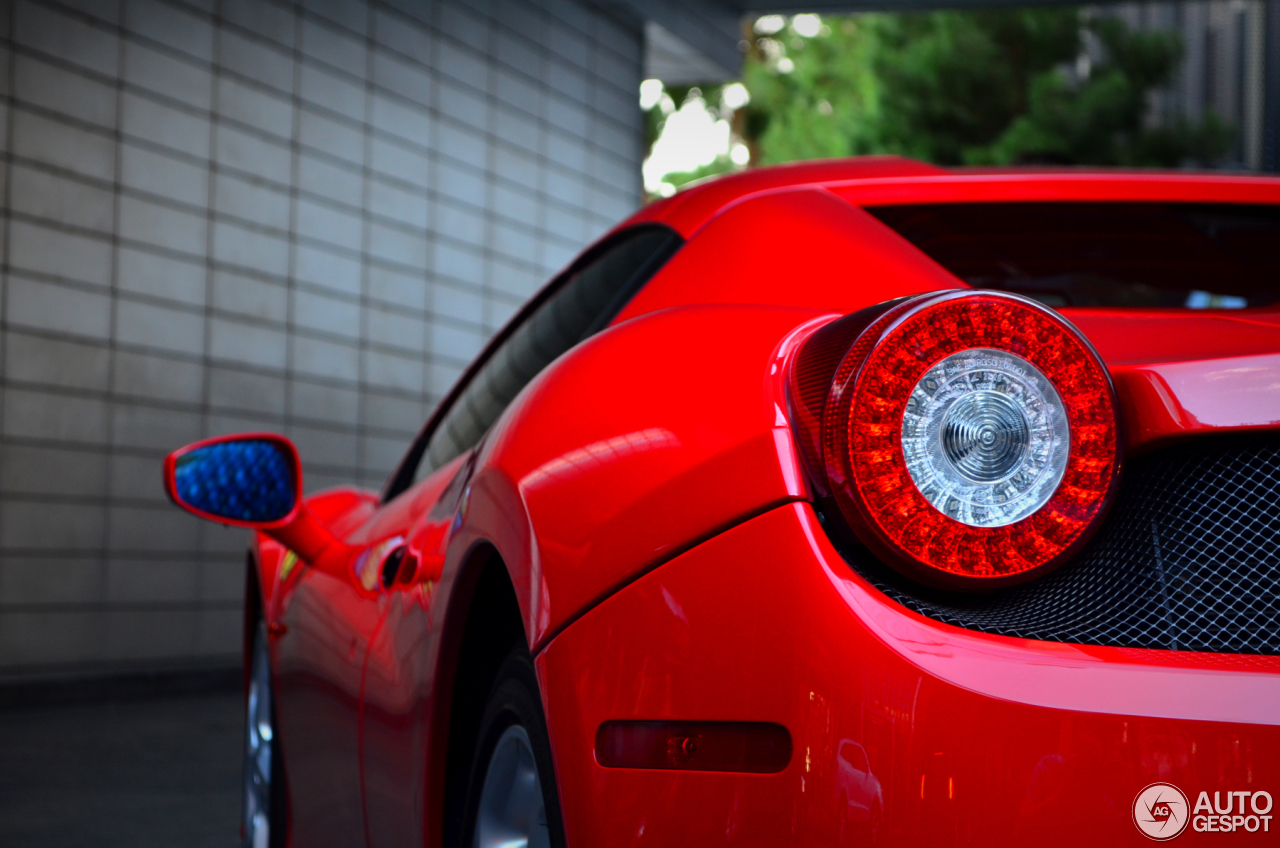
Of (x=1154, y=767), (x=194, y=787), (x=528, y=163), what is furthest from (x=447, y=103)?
(x=1154, y=767)

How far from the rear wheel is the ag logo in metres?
2.09

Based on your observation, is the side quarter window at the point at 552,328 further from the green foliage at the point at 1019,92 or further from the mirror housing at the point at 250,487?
the green foliage at the point at 1019,92

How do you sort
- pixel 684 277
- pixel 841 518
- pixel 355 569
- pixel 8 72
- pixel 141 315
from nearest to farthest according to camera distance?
pixel 841 518, pixel 684 277, pixel 355 569, pixel 8 72, pixel 141 315

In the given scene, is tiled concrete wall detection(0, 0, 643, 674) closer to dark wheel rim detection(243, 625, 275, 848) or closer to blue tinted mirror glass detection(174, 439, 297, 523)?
dark wheel rim detection(243, 625, 275, 848)

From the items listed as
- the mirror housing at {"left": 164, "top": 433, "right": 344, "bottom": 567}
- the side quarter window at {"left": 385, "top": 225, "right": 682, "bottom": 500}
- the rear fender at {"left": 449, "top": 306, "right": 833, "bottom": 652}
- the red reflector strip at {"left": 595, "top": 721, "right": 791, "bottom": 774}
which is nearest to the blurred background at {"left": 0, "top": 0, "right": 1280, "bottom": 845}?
the mirror housing at {"left": 164, "top": 433, "right": 344, "bottom": 567}

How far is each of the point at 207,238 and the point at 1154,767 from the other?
7.84 meters

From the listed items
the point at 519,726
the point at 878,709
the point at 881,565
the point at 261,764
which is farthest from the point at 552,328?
the point at 261,764

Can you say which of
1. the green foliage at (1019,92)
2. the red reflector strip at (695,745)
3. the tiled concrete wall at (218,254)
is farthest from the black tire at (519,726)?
the green foliage at (1019,92)

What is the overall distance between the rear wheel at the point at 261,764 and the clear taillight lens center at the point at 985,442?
6.49ft

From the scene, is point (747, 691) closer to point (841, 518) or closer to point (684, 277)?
point (841, 518)

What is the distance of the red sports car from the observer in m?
1.08

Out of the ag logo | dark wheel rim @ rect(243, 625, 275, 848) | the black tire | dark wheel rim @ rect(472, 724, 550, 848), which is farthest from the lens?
dark wheel rim @ rect(243, 625, 275, 848)

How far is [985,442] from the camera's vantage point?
3.90ft

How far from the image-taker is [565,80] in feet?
35.9
